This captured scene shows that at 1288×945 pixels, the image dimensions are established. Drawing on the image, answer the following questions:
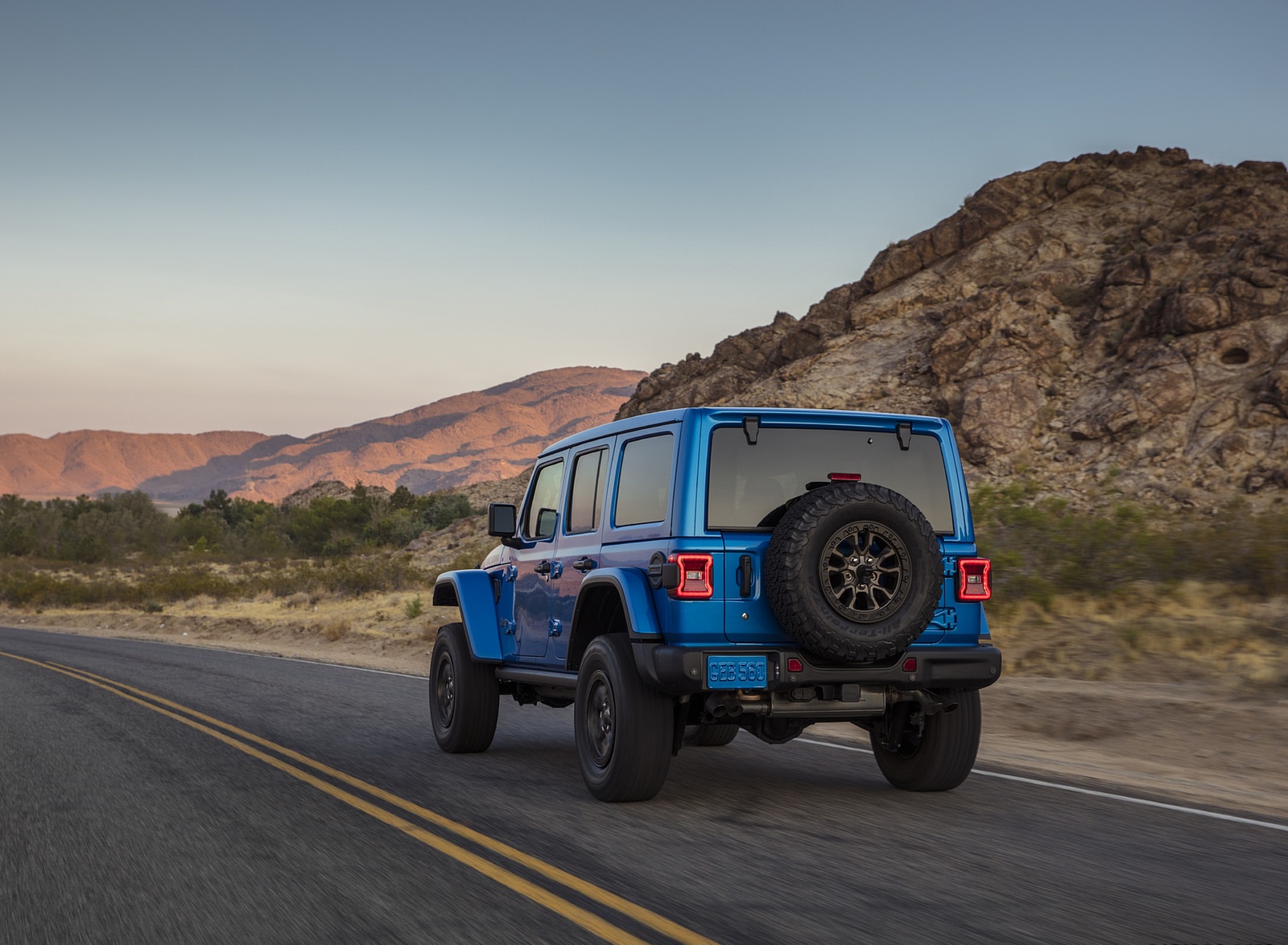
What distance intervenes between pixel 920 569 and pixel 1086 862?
1.76 m

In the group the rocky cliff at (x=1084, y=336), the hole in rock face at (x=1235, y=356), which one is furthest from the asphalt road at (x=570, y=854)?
the hole in rock face at (x=1235, y=356)

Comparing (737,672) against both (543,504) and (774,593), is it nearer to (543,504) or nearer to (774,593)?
(774,593)

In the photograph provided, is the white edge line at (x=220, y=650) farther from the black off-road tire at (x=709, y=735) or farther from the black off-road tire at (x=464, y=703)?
the black off-road tire at (x=464, y=703)

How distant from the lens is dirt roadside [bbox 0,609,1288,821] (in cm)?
843

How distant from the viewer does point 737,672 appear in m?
6.83

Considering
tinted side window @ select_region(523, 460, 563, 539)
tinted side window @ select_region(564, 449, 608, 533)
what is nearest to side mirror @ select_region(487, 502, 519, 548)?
tinted side window @ select_region(523, 460, 563, 539)

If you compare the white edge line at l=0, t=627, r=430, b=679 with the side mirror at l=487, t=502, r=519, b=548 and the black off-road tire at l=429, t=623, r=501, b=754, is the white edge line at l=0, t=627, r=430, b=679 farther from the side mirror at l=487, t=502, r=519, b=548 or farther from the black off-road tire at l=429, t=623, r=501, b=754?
the side mirror at l=487, t=502, r=519, b=548

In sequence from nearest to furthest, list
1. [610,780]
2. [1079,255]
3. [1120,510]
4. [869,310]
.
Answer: [610,780]
[1120,510]
[1079,255]
[869,310]

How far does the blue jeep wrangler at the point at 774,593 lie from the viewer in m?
6.79

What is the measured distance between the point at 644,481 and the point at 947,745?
259 cm

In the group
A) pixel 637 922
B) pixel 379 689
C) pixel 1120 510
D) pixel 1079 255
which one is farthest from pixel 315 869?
pixel 1079 255

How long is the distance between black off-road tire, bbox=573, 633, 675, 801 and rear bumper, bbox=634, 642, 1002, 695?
20 centimetres

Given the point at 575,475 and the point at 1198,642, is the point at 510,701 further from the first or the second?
the point at 1198,642

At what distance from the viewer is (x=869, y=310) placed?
53.0m
